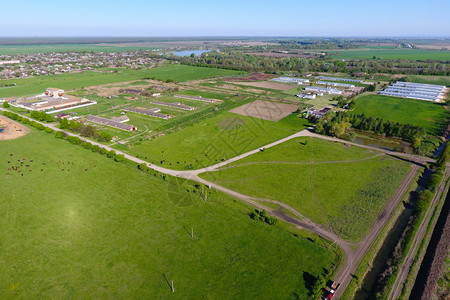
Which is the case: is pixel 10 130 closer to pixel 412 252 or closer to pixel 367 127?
pixel 412 252

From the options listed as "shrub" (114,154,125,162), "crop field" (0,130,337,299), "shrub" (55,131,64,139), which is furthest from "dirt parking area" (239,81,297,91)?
"crop field" (0,130,337,299)

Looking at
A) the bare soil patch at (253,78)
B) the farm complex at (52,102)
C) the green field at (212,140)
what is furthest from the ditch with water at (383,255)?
the bare soil patch at (253,78)

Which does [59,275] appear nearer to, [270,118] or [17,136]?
[17,136]

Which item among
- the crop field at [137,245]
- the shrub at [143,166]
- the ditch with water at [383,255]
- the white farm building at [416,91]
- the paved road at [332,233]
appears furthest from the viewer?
the white farm building at [416,91]

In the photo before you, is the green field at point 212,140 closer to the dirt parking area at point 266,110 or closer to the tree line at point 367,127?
the dirt parking area at point 266,110

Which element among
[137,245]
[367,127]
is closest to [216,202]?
[137,245]

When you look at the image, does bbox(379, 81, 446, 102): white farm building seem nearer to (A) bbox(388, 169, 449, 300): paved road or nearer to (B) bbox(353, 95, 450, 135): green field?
(B) bbox(353, 95, 450, 135): green field
